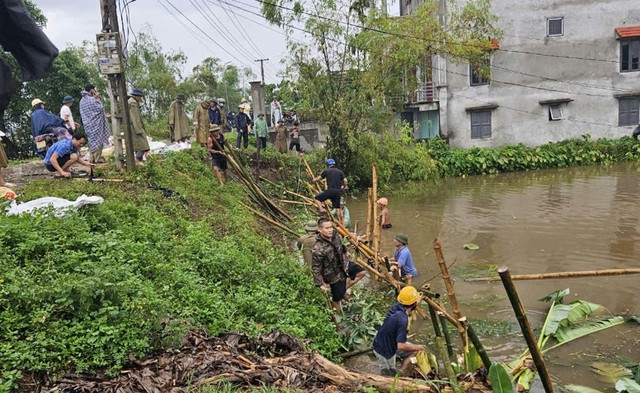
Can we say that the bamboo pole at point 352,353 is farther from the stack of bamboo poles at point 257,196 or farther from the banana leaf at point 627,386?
the stack of bamboo poles at point 257,196

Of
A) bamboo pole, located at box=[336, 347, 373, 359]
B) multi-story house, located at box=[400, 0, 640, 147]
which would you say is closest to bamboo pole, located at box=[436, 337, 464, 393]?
bamboo pole, located at box=[336, 347, 373, 359]

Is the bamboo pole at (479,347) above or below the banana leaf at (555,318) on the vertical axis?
above

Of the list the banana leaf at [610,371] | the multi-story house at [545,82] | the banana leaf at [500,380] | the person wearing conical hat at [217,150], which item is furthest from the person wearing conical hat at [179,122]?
the multi-story house at [545,82]

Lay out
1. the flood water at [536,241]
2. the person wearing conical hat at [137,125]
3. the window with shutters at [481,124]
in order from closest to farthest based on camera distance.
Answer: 1. the flood water at [536,241]
2. the person wearing conical hat at [137,125]
3. the window with shutters at [481,124]

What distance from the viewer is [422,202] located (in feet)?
62.6

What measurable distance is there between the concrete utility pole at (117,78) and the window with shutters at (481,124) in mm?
22372

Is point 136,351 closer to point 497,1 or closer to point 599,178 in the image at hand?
point 599,178

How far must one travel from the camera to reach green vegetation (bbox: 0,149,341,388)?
4.89 m

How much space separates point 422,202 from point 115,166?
11368mm

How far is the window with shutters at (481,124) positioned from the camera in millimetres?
29000

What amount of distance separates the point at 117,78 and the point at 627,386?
9.90 meters

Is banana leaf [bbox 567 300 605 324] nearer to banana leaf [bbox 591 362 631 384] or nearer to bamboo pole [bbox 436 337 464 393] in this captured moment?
banana leaf [bbox 591 362 631 384]

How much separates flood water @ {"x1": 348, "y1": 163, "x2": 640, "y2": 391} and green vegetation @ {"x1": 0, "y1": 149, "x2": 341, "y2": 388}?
1.73 meters

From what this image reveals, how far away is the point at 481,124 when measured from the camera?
29.1 metres
